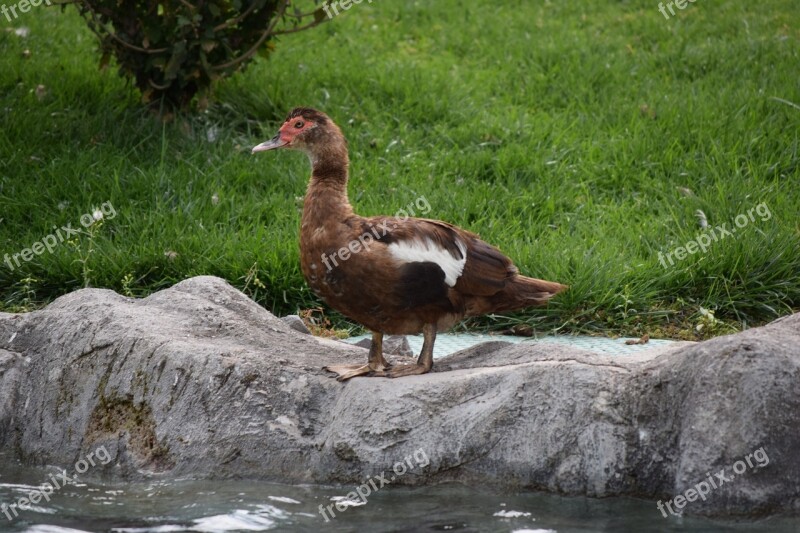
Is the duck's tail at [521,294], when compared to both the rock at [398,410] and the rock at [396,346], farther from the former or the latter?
the rock at [396,346]

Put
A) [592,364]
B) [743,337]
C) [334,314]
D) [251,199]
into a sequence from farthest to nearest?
[251,199] < [334,314] < [592,364] < [743,337]

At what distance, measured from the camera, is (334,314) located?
6.51 metres

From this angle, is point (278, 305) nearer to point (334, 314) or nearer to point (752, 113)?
point (334, 314)

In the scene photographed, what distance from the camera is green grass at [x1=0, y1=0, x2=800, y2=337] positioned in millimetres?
6566

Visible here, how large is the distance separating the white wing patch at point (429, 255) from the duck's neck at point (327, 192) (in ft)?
0.99

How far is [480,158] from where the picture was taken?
8.07 m

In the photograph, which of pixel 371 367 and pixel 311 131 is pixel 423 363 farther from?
pixel 311 131

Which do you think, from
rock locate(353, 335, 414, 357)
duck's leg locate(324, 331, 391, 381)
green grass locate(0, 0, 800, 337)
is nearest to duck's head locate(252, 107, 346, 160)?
duck's leg locate(324, 331, 391, 381)

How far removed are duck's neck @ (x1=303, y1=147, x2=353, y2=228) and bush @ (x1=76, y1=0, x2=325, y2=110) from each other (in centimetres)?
326

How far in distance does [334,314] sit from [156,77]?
9.07 feet

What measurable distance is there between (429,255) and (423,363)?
453 mm

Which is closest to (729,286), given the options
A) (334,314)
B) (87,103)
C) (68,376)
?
(334,314)

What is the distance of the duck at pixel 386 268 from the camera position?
171 inches

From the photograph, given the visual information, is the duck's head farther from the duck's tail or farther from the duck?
the duck's tail
